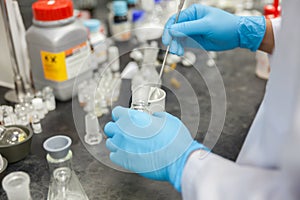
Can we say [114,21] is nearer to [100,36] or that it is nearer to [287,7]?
[100,36]

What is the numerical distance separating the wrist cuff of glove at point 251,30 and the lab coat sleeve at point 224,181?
0.50 meters

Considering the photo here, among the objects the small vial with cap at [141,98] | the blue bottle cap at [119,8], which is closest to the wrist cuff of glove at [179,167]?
the small vial with cap at [141,98]

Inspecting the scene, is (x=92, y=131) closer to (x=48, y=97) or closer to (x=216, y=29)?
(x=48, y=97)

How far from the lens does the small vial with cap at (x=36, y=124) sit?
45.7 inches

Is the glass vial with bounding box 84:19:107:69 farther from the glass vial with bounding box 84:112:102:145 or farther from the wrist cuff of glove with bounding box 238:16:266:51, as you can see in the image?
the wrist cuff of glove with bounding box 238:16:266:51

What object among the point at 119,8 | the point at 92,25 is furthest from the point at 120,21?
the point at 92,25

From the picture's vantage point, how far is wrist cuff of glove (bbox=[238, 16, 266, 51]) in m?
1.04

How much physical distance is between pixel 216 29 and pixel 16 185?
2.20 ft

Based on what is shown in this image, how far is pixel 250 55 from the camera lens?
5.49 ft

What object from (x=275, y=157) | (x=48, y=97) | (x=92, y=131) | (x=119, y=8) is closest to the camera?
(x=275, y=157)

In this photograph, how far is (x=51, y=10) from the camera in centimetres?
119

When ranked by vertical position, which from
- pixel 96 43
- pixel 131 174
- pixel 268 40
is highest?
pixel 268 40

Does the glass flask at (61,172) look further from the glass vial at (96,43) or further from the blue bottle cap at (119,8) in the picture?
the blue bottle cap at (119,8)

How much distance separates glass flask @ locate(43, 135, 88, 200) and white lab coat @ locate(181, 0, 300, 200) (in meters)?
0.31
